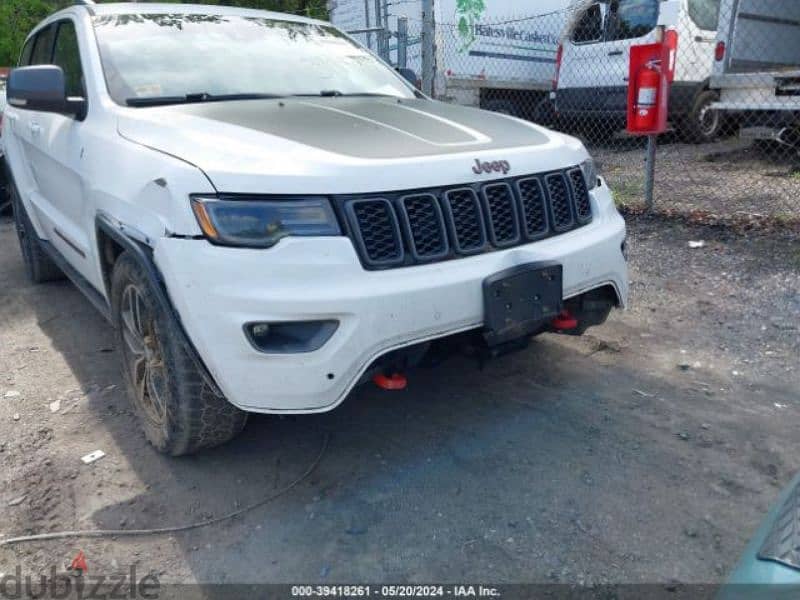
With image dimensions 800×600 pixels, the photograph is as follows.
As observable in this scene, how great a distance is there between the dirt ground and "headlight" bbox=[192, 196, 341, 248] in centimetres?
103

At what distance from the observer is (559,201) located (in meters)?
3.08

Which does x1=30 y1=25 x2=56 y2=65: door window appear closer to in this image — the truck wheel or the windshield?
the windshield

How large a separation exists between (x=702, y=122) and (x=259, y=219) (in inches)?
389

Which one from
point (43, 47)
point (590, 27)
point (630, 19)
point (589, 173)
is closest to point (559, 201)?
point (589, 173)

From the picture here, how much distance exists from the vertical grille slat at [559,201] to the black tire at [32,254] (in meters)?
3.78

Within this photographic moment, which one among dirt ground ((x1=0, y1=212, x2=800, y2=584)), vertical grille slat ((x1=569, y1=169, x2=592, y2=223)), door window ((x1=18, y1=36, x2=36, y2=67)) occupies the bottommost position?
dirt ground ((x1=0, y1=212, x2=800, y2=584))

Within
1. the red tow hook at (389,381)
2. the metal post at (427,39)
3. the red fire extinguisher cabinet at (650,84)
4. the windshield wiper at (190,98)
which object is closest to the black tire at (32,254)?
the windshield wiper at (190,98)

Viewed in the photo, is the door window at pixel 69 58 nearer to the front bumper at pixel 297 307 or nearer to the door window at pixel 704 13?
the front bumper at pixel 297 307

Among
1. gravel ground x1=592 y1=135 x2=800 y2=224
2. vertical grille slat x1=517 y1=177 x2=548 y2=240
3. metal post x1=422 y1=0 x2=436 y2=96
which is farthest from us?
metal post x1=422 y1=0 x2=436 y2=96

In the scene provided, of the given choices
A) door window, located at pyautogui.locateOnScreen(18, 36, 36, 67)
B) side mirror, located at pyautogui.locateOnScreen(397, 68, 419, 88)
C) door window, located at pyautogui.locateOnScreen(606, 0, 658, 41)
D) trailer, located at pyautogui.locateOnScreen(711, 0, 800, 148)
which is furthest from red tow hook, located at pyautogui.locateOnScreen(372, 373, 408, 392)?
door window, located at pyautogui.locateOnScreen(606, 0, 658, 41)

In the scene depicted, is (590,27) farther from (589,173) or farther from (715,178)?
(589,173)

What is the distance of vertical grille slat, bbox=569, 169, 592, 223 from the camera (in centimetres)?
316

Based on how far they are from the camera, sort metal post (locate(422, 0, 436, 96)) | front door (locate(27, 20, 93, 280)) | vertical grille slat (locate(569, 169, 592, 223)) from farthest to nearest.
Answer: metal post (locate(422, 0, 436, 96)) → front door (locate(27, 20, 93, 280)) → vertical grille slat (locate(569, 169, 592, 223))

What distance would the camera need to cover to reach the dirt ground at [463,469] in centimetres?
243
